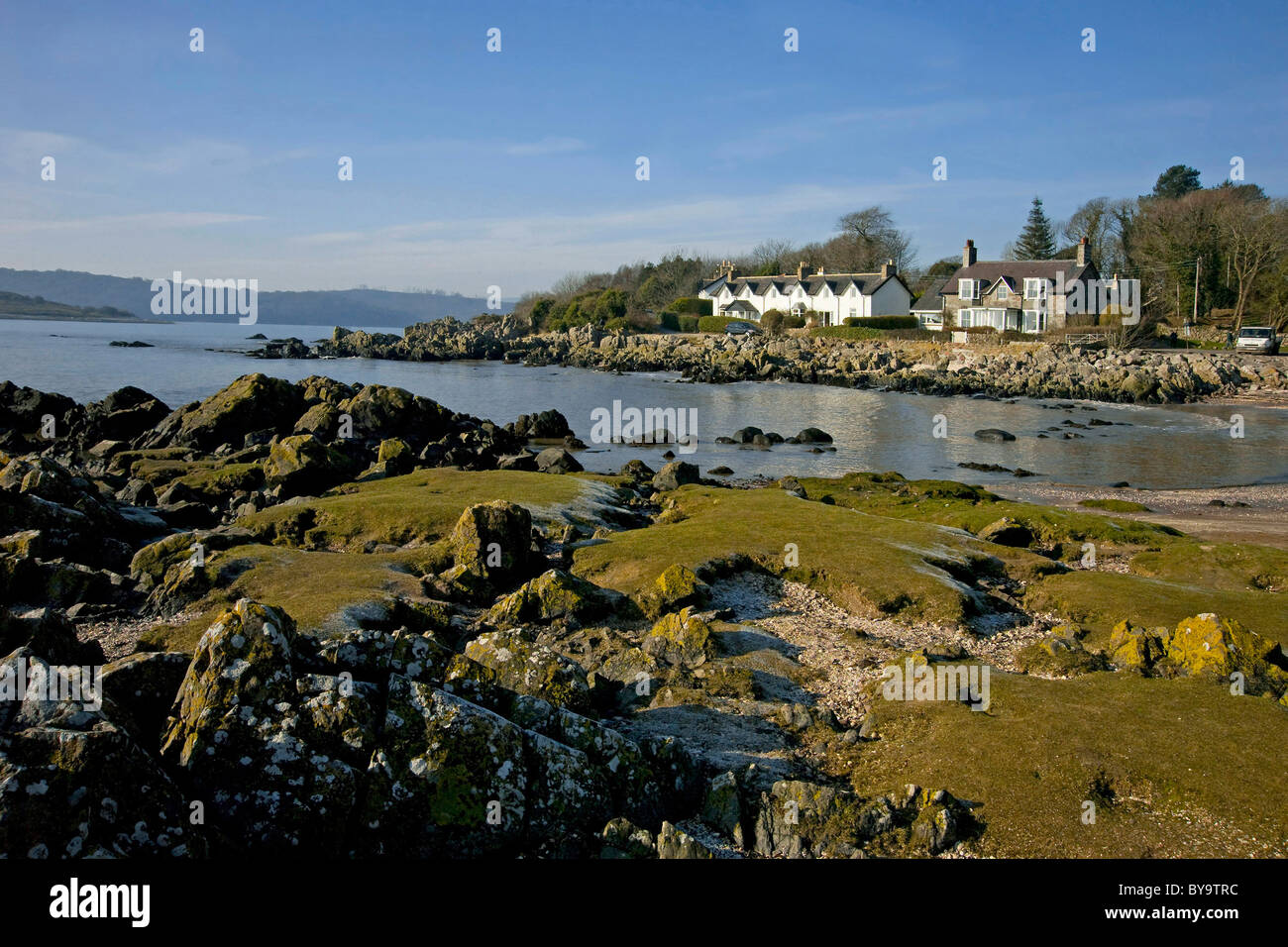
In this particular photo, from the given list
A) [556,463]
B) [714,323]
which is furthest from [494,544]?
[714,323]

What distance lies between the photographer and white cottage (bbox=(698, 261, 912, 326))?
12800 cm

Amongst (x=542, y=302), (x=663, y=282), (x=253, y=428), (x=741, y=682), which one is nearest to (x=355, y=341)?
(x=542, y=302)

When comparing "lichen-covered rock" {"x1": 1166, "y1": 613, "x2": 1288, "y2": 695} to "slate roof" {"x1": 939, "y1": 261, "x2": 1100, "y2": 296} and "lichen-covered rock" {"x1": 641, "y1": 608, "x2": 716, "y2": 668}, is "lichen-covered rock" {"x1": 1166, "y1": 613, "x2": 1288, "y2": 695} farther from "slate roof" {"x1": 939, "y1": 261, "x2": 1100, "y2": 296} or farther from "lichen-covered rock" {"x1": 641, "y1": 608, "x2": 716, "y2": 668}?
"slate roof" {"x1": 939, "y1": 261, "x2": 1100, "y2": 296}

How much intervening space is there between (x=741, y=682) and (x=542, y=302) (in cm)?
16986

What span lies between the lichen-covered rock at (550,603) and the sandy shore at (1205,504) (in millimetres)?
21736

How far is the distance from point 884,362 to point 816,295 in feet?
123

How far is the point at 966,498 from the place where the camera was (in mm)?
34000

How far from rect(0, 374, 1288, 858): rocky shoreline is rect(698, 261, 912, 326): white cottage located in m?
104

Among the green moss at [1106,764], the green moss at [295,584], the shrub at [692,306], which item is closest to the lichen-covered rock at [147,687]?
the green moss at [295,584]

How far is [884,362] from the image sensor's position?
331 ft

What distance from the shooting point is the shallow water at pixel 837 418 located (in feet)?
156

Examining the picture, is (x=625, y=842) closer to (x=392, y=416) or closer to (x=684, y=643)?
(x=684, y=643)
